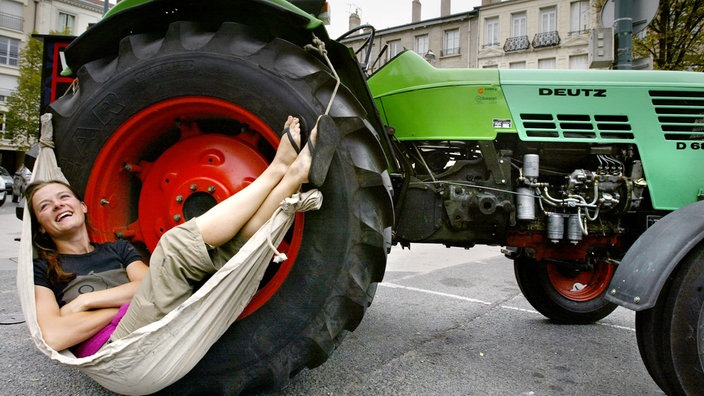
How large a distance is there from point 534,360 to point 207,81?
2.20 m

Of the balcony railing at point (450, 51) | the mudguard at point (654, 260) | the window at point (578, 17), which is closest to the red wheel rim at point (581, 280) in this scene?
Result: the mudguard at point (654, 260)

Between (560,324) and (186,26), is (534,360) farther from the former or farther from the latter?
(186,26)

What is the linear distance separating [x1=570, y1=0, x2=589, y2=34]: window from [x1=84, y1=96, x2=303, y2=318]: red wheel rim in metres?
28.8

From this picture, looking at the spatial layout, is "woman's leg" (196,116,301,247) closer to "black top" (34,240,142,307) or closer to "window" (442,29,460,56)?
"black top" (34,240,142,307)

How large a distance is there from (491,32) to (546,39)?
10.7 feet

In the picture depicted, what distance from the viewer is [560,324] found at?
3316mm

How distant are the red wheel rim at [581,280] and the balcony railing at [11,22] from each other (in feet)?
130

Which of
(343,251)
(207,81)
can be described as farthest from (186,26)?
(343,251)

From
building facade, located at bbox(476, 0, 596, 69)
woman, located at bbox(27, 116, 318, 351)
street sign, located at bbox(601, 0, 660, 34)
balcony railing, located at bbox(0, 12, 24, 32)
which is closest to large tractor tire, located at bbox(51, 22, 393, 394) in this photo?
woman, located at bbox(27, 116, 318, 351)

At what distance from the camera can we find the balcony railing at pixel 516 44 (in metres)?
27.7

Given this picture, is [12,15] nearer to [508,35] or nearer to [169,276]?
[508,35]

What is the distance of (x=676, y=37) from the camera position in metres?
11.8

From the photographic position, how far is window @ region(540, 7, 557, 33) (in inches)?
1064

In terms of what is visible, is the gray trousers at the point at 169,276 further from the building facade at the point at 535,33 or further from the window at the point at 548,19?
the window at the point at 548,19
